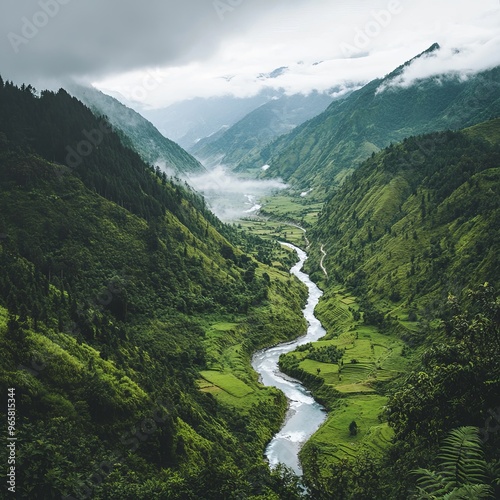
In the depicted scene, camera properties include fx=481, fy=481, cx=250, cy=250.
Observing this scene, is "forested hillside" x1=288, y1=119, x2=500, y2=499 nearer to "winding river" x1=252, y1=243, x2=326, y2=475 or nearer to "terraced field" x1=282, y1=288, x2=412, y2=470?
"terraced field" x1=282, y1=288, x2=412, y2=470

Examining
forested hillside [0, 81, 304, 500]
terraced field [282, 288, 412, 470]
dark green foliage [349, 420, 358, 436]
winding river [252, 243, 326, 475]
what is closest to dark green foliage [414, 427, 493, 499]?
forested hillside [0, 81, 304, 500]

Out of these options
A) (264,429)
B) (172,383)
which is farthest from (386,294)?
(172,383)

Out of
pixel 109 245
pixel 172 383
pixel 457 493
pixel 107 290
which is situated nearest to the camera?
pixel 457 493

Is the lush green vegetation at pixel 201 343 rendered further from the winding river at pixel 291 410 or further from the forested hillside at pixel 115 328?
the winding river at pixel 291 410

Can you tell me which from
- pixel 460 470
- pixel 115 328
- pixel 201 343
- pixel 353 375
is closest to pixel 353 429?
pixel 353 375

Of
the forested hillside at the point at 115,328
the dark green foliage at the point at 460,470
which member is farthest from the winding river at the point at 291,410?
the dark green foliage at the point at 460,470

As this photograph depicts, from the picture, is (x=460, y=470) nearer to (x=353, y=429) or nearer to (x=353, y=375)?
(x=353, y=429)

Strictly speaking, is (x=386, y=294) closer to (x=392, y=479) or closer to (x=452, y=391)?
(x=392, y=479)
